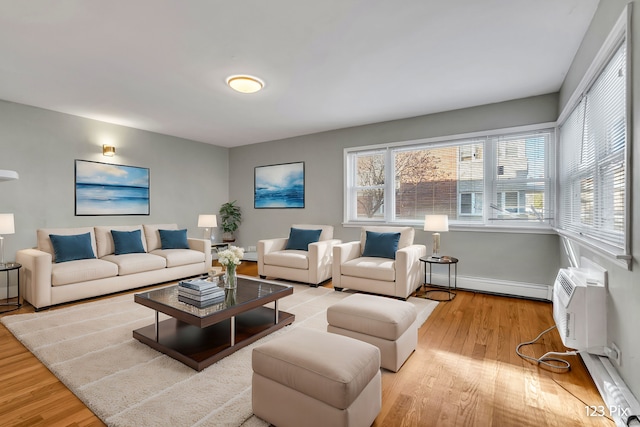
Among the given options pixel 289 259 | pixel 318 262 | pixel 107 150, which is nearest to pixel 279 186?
pixel 289 259

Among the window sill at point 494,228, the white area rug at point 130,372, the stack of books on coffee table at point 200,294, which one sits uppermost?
the window sill at point 494,228

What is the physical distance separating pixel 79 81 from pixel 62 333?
2619mm

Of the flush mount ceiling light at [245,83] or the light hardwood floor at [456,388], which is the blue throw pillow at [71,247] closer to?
the light hardwood floor at [456,388]

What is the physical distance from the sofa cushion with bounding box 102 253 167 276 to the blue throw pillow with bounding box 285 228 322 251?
1.94 m

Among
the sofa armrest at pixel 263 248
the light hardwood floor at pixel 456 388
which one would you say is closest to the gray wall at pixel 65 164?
the light hardwood floor at pixel 456 388

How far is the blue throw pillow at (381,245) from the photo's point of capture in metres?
4.30

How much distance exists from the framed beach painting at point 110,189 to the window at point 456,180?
359 centimetres

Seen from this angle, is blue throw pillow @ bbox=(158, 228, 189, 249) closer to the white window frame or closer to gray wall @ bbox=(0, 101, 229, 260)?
gray wall @ bbox=(0, 101, 229, 260)

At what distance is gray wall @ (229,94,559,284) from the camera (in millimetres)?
3984

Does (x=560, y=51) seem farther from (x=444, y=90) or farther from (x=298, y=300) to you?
(x=298, y=300)

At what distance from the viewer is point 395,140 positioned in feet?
16.4

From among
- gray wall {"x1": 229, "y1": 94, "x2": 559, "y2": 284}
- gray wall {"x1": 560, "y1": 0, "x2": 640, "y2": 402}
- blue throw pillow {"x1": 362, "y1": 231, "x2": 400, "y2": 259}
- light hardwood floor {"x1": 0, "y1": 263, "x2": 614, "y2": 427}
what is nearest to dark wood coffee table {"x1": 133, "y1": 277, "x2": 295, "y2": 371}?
light hardwood floor {"x1": 0, "y1": 263, "x2": 614, "y2": 427}

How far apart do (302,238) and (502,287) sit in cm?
293

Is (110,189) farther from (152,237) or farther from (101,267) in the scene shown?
(101,267)
